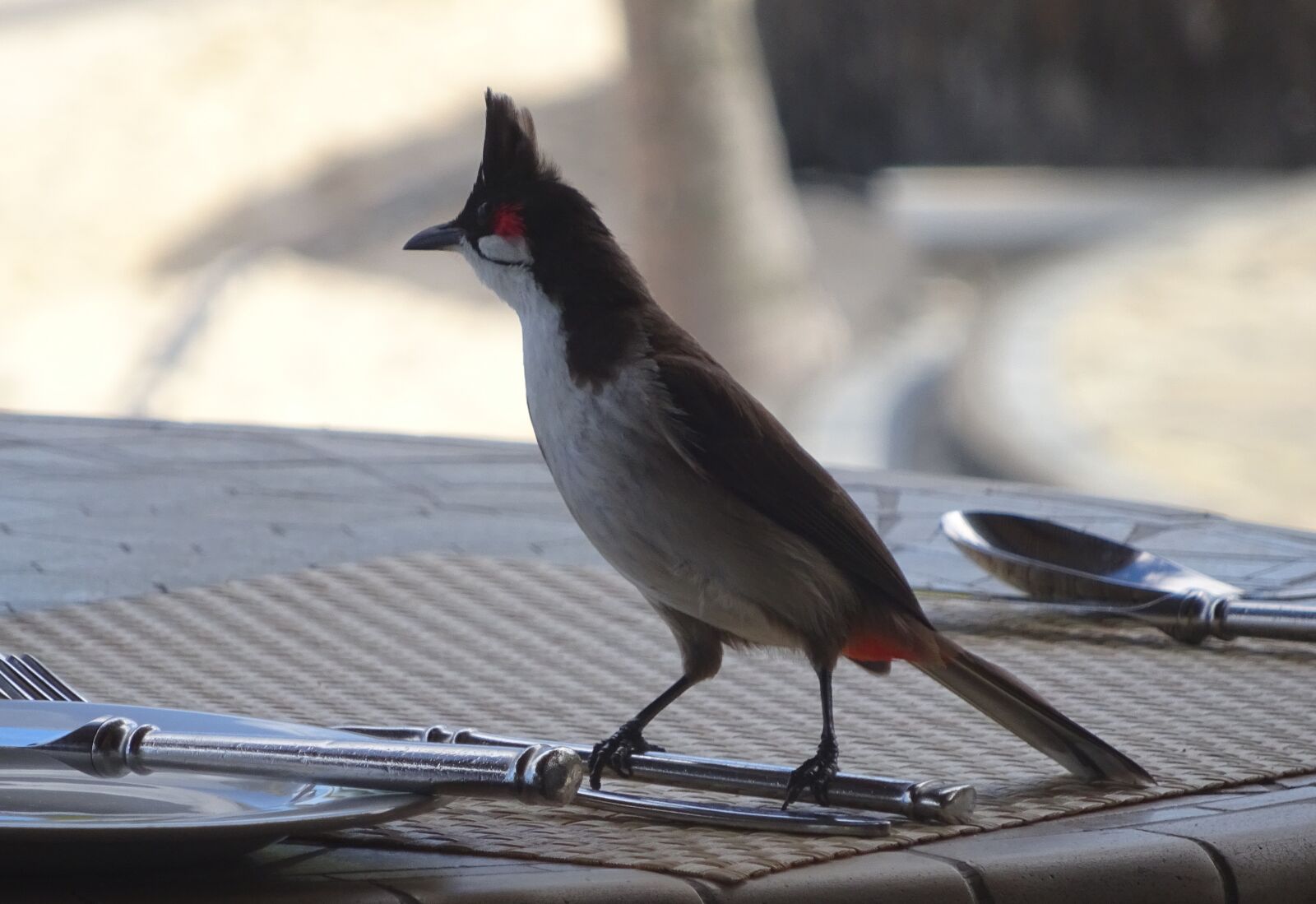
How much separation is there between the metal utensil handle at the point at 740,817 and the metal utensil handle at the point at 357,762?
0.15 m

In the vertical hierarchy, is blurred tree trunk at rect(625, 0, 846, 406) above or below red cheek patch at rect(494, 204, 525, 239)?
above

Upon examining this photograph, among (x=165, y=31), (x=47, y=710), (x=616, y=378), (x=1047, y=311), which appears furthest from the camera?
(x=165, y=31)

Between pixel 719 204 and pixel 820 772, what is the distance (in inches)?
340

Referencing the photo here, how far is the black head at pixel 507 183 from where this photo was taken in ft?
4.34

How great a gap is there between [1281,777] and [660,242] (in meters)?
8.50

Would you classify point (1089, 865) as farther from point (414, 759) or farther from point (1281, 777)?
point (414, 759)

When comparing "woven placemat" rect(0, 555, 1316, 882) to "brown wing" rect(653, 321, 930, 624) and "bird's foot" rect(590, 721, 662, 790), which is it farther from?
"brown wing" rect(653, 321, 930, 624)

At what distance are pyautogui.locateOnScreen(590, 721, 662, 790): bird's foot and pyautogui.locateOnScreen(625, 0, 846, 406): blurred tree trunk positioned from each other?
790cm

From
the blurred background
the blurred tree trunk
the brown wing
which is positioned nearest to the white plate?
the brown wing

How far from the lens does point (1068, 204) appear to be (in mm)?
12539

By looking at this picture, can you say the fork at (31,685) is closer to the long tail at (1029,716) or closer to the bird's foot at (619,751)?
the bird's foot at (619,751)

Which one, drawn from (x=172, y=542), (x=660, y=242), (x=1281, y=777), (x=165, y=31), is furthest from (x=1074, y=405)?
(x=165, y=31)

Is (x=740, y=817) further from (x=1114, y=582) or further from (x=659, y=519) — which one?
(x=1114, y=582)

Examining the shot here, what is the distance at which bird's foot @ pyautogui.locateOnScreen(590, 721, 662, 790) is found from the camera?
1146 millimetres
